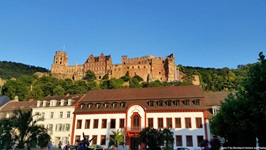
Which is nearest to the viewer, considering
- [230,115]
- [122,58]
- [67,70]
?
[230,115]

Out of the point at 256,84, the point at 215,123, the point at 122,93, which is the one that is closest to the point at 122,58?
the point at 122,93

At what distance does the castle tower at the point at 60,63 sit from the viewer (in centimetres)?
15738

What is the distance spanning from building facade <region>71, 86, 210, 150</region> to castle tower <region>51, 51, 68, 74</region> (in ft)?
392

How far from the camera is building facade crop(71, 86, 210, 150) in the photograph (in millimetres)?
37469

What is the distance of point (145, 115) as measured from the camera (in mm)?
40406

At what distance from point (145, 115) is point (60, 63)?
138949 millimetres

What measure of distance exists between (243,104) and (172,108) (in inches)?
911

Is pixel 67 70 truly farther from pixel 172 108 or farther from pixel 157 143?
pixel 157 143

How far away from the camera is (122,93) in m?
47.4

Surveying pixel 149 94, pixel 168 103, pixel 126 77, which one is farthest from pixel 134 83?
pixel 168 103

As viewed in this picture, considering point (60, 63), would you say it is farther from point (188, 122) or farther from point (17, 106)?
point (188, 122)

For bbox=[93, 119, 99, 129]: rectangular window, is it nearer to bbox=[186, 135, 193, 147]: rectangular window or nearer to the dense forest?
bbox=[186, 135, 193, 147]: rectangular window

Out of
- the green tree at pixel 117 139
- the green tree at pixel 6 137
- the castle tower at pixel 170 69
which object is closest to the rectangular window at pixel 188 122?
the green tree at pixel 117 139

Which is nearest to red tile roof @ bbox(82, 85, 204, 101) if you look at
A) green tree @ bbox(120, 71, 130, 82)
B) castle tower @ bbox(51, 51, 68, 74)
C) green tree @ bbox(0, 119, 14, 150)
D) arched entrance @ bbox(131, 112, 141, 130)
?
arched entrance @ bbox(131, 112, 141, 130)
